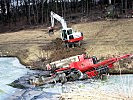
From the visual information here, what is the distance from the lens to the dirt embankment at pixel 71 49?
3017 centimetres

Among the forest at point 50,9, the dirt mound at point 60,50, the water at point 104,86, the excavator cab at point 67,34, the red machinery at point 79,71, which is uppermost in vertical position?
the forest at point 50,9

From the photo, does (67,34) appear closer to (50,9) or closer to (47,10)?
(47,10)

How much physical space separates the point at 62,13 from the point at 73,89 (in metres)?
34.3

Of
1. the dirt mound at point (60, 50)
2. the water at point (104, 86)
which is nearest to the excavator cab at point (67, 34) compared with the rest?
the dirt mound at point (60, 50)

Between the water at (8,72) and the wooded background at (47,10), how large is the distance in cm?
2062

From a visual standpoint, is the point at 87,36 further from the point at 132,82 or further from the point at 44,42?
the point at 132,82

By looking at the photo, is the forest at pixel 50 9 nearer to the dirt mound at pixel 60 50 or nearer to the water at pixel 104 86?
the dirt mound at pixel 60 50

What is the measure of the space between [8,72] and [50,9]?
31.2 m

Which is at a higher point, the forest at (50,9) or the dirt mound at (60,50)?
the forest at (50,9)

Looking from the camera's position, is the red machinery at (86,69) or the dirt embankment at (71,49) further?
the dirt embankment at (71,49)

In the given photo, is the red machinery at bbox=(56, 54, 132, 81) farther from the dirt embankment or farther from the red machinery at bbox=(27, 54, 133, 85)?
the dirt embankment

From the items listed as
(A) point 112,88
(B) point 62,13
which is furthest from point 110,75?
(B) point 62,13

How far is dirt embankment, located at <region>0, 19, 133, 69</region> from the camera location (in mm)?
30172

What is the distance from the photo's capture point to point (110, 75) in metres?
24.6
